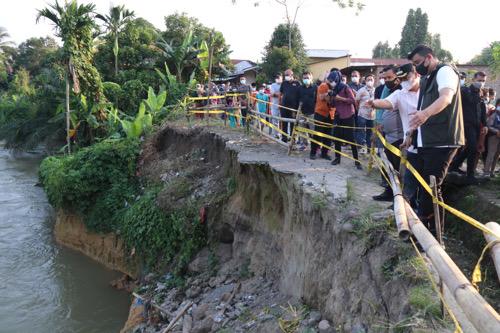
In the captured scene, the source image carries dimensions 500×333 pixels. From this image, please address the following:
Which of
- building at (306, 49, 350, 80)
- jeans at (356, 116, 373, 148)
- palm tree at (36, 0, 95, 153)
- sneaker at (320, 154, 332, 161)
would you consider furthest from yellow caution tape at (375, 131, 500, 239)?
building at (306, 49, 350, 80)

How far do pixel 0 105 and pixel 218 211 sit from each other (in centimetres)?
3084

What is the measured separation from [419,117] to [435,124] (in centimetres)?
48

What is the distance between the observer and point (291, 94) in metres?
9.67

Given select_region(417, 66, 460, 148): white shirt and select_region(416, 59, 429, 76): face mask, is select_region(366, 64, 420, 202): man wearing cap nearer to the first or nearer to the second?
select_region(416, 59, 429, 76): face mask

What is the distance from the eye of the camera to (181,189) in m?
9.95

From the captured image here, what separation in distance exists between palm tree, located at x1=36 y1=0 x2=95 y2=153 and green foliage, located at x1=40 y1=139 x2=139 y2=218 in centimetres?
432

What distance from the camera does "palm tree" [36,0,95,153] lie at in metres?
15.5

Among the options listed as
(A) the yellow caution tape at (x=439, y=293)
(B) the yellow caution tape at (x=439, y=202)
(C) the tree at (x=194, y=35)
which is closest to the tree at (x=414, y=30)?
(C) the tree at (x=194, y=35)

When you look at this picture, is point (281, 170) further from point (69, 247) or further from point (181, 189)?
point (69, 247)

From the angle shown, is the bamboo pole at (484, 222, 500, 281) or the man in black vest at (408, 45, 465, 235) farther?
the man in black vest at (408, 45, 465, 235)

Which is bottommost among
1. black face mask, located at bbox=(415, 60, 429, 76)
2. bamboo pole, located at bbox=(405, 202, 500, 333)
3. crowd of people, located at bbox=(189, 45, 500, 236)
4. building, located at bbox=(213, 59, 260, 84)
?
bamboo pole, located at bbox=(405, 202, 500, 333)

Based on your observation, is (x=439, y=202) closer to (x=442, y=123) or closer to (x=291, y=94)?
(x=442, y=123)

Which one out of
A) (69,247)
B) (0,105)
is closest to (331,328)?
(69,247)

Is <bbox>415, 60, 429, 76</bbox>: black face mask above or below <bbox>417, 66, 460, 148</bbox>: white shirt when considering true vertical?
above
